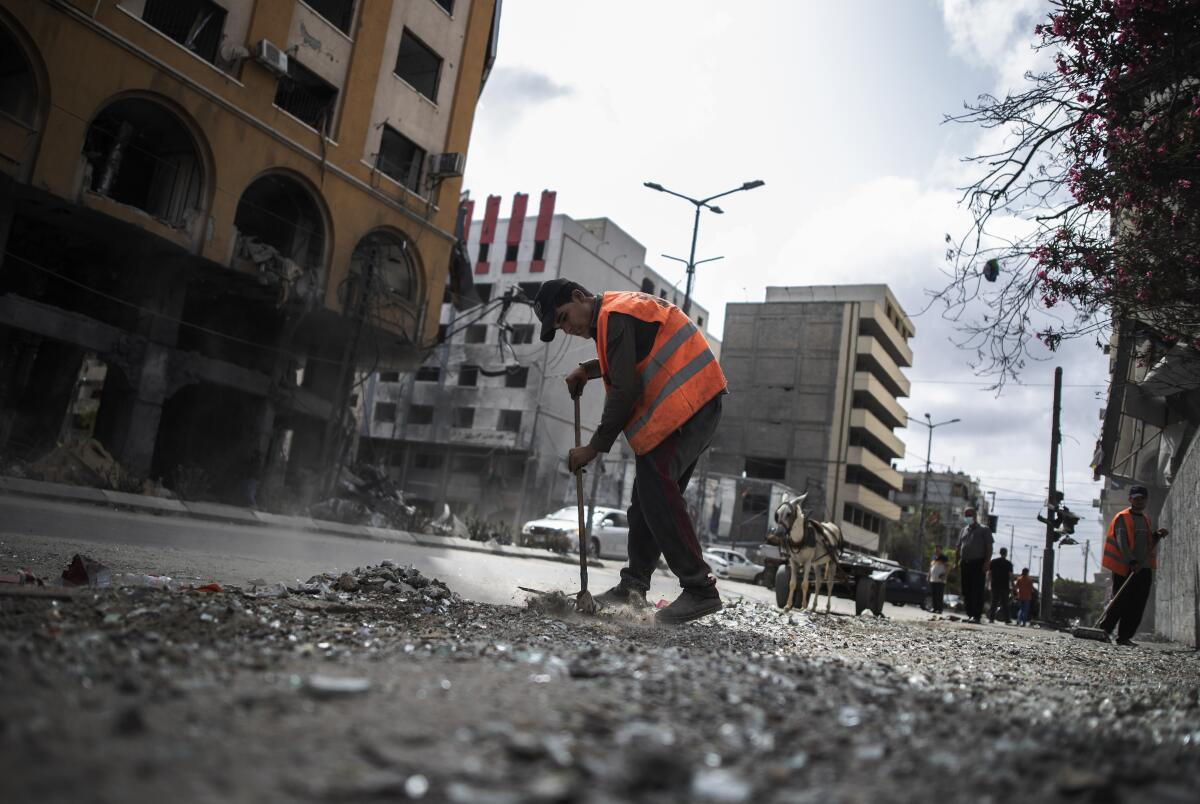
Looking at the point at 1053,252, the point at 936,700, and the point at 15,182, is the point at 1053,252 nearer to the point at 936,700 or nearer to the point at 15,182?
the point at 936,700

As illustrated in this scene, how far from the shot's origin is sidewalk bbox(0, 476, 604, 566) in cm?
1093

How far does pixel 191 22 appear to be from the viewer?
58.9ft

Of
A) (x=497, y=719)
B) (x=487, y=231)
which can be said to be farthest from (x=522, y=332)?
(x=497, y=719)

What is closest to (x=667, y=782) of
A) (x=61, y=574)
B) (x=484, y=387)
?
(x=61, y=574)

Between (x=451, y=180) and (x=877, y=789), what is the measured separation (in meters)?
24.6

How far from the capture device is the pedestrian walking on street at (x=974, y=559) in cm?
1484

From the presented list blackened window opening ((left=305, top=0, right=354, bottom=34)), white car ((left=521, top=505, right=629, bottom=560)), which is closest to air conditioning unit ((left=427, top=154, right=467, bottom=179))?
blackened window opening ((left=305, top=0, right=354, bottom=34))

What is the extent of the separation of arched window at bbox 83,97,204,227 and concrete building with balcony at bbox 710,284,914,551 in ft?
163

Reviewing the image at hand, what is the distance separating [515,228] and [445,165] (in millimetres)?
28553

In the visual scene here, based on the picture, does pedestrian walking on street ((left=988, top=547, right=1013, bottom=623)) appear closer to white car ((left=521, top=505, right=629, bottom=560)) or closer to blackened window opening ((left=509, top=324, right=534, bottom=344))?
white car ((left=521, top=505, right=629, bottom=560))

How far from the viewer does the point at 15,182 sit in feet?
47.6

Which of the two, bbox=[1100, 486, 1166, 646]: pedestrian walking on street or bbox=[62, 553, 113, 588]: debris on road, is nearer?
bbox=[62, 553, 113, 588]: debris on road

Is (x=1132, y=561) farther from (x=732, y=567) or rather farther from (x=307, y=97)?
(x=732, y=567)

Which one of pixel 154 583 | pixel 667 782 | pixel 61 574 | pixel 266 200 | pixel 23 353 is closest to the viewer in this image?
pixel 667 782
